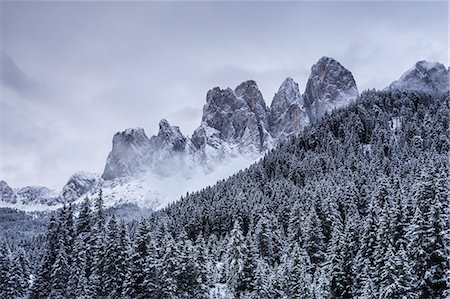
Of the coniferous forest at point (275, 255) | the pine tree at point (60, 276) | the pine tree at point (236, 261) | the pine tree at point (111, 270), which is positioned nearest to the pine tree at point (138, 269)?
the coniferous forest at point (275, 255)

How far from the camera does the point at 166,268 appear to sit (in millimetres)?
66438

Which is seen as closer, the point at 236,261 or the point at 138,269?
the point at 138,269

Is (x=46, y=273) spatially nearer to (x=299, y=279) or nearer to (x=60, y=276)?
(x=60, y=276)

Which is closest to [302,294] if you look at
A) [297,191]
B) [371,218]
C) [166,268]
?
[371,218]

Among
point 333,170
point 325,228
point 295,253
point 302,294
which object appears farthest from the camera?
point 333,170

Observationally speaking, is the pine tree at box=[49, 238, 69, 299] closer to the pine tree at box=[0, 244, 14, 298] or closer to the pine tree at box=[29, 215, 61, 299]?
→ the pine tree at box=[29, 215, 61, 299]

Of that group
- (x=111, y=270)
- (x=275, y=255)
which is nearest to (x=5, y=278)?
(x=111, y=270)

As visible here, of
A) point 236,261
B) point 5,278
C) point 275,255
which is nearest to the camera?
point 236,261

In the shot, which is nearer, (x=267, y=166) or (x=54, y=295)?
(x=54, y=295)

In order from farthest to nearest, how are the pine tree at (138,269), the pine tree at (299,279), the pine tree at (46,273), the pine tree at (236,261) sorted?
the pine tree at (46,273), the pine tree at (236,261), the pine tree at (138,269), the pine tree at (299,279)

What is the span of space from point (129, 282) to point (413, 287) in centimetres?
3930

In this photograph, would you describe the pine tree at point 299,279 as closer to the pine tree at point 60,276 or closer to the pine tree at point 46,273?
the pine tree at point 60,276

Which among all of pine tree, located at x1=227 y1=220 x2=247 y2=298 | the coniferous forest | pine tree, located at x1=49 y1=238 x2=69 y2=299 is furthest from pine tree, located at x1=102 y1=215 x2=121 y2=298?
pine tree, located at x1=227 y1=220 x2=247 y2=298

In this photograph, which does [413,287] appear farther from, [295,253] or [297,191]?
[297,191]
